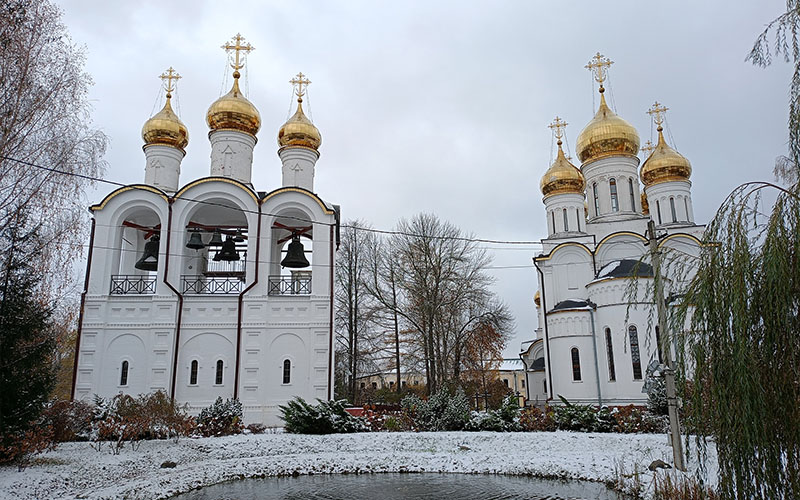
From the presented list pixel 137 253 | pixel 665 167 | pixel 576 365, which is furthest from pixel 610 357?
pixel 137 253

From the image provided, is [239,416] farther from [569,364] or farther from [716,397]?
[716,397]

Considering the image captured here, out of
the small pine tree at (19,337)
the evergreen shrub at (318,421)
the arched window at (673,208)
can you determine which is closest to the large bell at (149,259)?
the evergreen shrub at (318,421)

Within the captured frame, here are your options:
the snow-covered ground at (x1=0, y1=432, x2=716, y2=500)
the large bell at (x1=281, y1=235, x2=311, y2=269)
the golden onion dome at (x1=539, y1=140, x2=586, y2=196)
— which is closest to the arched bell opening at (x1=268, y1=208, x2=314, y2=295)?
the large bell at (x1=281, y1=235, x2=311, y2=269)

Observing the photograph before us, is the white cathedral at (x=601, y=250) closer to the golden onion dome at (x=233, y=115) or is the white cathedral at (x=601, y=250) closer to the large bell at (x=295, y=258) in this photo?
the large bell at (x=295, y=258)

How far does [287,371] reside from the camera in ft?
56.1

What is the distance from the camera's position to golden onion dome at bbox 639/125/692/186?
80.5 ft

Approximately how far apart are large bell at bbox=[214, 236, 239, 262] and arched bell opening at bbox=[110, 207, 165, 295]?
1.70 meters

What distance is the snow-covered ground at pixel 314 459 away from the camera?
8.70 metres

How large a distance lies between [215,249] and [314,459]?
Result: 34.0 ft

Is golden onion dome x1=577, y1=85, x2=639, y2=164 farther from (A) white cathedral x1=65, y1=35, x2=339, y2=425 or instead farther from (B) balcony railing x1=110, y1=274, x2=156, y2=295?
(B) balcony railing x1=110, y1=274, x2=156, y2=295

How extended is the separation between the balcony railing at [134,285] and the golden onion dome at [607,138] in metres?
17.9

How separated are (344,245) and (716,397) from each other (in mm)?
23075

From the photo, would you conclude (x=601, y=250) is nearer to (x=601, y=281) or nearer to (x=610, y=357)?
(x=601, y=281)

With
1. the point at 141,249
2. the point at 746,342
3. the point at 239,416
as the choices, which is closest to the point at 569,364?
the point at 239,416
